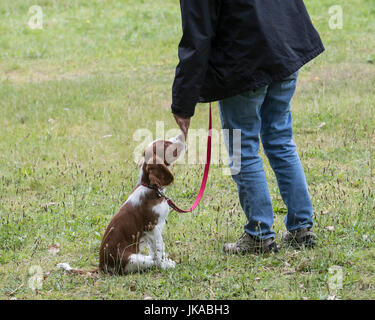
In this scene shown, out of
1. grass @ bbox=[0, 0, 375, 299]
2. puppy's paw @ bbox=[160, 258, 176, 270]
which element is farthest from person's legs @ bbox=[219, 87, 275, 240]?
puppy's paw @ bbox=[160, 258, 176, 270]

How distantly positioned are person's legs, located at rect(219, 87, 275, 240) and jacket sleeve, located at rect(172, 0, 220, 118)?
30 cm

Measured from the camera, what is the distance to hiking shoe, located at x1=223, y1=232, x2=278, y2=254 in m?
4.22

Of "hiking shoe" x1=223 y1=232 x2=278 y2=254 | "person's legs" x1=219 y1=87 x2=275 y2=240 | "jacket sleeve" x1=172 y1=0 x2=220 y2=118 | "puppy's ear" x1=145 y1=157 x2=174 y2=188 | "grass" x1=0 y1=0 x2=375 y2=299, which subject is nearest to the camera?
"jacket sleeve" x1=172 y1=0 x2=220 y2=118

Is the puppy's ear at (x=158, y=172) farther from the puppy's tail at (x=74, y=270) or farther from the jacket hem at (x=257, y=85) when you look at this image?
the puppy's tail at (x=74, y=270)

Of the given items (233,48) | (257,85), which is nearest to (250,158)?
(257,85)

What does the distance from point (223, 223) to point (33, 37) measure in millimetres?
10133

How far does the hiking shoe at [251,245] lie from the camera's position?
4.22m

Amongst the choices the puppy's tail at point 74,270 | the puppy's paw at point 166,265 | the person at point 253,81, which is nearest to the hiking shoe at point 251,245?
the person at point 253,81

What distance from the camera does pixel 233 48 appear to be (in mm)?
3779

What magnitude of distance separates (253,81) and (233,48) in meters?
0.25

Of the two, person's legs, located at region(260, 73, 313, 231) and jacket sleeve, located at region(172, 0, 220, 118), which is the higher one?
jacket sleeve, located at region(172, 0, 220, 118)

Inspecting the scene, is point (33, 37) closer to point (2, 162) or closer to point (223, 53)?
point (2, 162)

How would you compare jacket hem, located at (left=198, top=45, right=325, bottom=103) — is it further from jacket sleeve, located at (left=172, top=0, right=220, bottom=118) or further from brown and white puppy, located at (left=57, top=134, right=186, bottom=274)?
brown and white puppy, located at (left=57, top=134, right=186, bottom=274)
